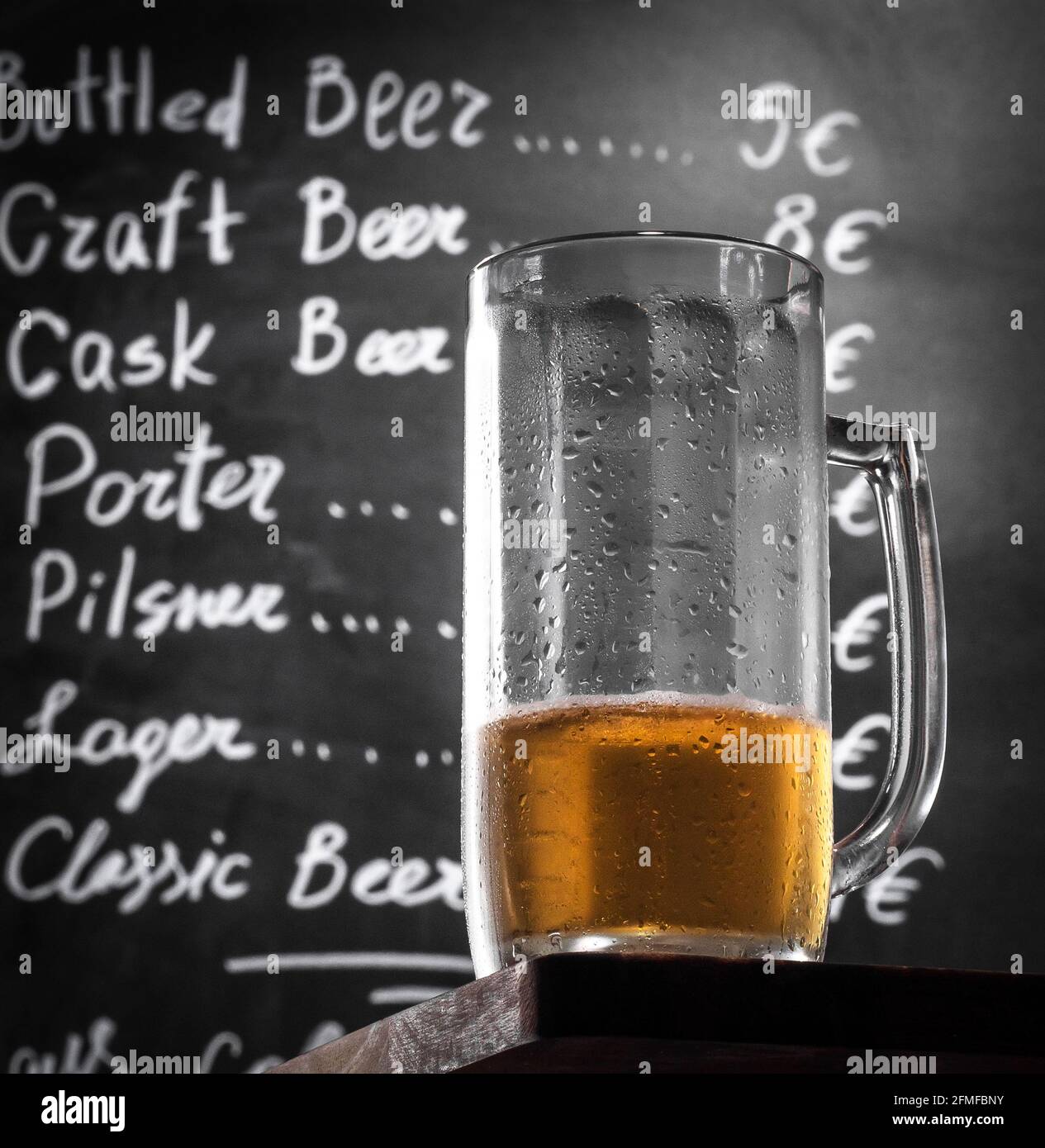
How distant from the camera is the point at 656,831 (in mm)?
419

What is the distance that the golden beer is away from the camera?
42cm

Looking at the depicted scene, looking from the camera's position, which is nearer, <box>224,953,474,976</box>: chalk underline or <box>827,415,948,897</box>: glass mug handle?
<box>827,415,948,897</box>: glass mug handle

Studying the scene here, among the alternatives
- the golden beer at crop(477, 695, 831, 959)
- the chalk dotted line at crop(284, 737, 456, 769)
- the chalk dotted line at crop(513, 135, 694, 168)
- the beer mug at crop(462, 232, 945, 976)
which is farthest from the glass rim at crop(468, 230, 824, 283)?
the chalk dotted line at crop(513, 135, 694, 168)

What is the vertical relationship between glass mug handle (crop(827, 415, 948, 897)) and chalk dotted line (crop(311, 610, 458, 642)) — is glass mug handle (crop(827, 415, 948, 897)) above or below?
below

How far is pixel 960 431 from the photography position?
2.30 metres

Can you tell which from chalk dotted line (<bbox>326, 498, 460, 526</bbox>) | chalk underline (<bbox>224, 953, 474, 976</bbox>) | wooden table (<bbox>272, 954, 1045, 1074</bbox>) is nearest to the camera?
wooden table (<bbox>272, 954, 1045, 1074</bbox>)

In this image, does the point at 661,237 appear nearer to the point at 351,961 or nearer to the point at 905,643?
the point at 905,643

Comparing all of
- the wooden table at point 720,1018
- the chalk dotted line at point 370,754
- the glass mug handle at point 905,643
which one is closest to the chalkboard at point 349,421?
the chalk dotted line at point 370,754

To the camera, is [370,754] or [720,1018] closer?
[720,1018]

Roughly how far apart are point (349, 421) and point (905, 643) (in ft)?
6.09

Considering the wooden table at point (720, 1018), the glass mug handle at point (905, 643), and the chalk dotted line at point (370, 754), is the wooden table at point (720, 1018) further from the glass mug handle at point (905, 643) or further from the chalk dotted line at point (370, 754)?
the chalk dotted line at point (370, 754)

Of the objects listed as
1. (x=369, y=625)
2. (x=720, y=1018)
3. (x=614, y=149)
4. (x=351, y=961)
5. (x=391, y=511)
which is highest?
(x=614, y=149)

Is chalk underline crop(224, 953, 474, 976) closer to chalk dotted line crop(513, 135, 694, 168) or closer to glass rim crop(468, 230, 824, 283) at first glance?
chalk dotted line crop(513, 135, 694, 168)

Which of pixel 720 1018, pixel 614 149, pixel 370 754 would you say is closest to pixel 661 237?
pixel 720 1018
